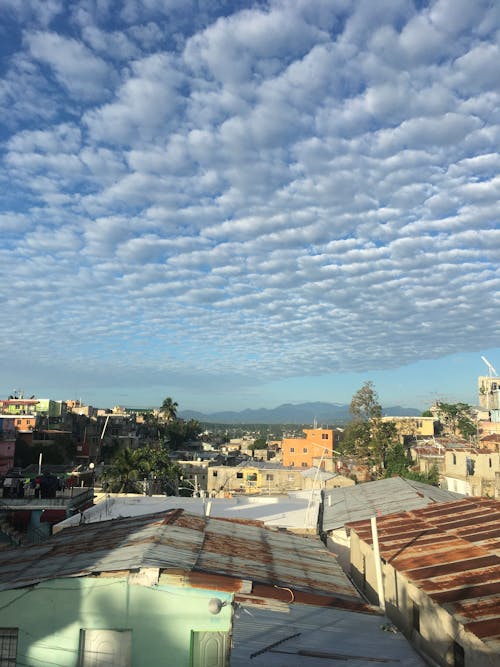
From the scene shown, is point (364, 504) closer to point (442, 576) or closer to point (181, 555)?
point (442, 576)

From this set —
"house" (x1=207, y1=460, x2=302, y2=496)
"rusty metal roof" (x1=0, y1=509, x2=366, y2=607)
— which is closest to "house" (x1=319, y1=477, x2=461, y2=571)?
"rusty metal roof" (x1=0, y1=509, x2=366, y2=607)

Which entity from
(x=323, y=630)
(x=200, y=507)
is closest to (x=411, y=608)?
(x=323, y=630)

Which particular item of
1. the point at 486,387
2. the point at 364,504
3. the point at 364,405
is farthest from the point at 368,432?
the point at 486,387

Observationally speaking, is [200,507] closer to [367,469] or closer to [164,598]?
→ [164,598]

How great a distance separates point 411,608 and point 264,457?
9036 centimetres

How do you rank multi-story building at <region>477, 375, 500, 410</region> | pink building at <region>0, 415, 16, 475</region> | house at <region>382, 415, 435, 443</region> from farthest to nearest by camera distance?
multi-story building at <region>477, 375, 500, 410</region> < house at <region>382, 415, 435, 443</region> < pink building at <region>0, 415, 16, 475</region>

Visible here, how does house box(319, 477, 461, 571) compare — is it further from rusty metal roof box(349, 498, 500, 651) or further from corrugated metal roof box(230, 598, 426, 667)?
corrugated metal roof box(230, 598, 426, 667)

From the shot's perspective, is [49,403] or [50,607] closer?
[50,607]

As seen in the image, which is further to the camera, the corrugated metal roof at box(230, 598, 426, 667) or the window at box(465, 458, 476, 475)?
the window at box(465, 458, 476, 475)

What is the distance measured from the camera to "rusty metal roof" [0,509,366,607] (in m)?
11.5

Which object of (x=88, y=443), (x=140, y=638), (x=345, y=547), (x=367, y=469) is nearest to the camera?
(x=140, y=638)

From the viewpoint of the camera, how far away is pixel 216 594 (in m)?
10.8

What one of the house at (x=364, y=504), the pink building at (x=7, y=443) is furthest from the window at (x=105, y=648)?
the pink building at (x=7, y=443)

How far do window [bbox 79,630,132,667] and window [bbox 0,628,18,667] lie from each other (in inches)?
58.5
